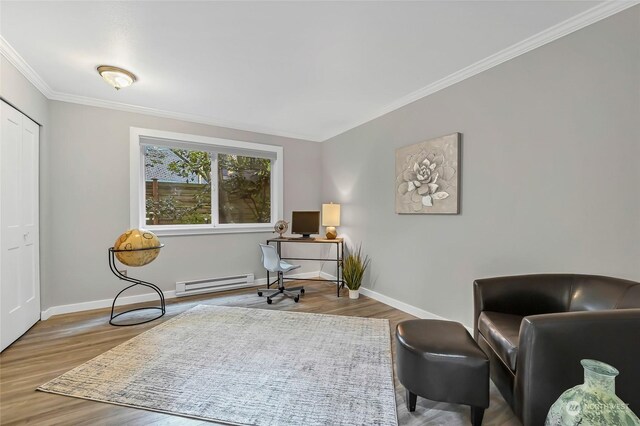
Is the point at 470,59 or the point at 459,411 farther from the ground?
the point at 470,59

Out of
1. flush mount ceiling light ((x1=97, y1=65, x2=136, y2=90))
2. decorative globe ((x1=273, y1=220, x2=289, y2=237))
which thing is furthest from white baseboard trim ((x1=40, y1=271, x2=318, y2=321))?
flush mount ceiling light ((x1=97, y1=65, x2=136, y2=90))

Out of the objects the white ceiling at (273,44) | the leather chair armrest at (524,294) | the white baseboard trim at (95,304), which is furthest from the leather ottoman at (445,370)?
the white baseboard trim at (95,304)

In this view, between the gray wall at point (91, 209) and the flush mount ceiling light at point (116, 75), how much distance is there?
1.00 metres

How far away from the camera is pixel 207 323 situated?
2.96m

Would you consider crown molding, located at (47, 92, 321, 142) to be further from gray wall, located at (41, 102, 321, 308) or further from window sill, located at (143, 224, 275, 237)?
window sill, located at (143, 224, 275, 237)

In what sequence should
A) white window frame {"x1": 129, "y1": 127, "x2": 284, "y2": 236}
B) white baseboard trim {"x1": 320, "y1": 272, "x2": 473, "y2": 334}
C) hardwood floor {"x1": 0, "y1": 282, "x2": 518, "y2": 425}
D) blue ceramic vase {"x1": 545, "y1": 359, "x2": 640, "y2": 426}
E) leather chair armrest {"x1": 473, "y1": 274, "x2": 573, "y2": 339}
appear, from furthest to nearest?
white window frame {"x1": 129, "y1": 127, "x2": 284, "y2": 236} < white baseboard trim {"x1": 320, "y1": 272, "x2": 473, "y2": 334} < leather chair armrest {"x1": 473, "y1": 274, "x2": 573, "y2": 339} < hardwood floor {"x1": 0, "y1": 282, "x2": 518, "y2": 425} < blue ceramic vase {"x1": 545, "y1": 359, "x2": 640, "y2": 426}

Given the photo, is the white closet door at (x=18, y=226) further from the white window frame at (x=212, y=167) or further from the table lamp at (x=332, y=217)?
the table lamp at (x=332, y=217)

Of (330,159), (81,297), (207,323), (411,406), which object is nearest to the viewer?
(411,406)

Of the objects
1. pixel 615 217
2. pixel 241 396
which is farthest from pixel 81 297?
pixel 615 217

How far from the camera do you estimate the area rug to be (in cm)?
165

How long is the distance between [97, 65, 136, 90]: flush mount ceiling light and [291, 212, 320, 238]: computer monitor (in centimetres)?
263

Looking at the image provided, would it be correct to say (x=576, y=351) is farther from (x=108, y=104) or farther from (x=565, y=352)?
(x=108, y=104)

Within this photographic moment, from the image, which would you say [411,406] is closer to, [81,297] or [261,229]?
[261,229]

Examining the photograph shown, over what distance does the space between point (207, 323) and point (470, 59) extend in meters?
3.61
